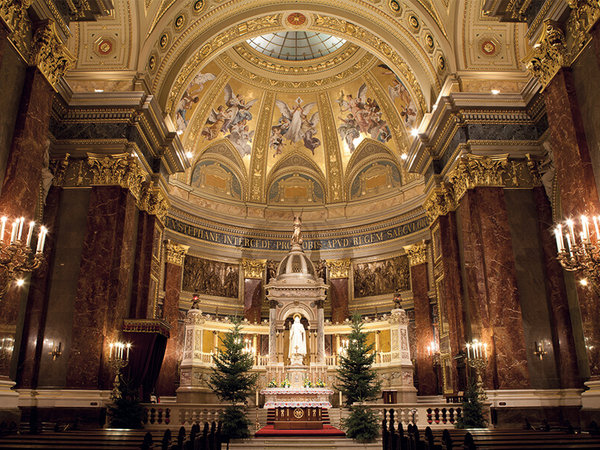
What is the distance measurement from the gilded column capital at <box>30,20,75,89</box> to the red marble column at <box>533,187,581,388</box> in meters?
12.6

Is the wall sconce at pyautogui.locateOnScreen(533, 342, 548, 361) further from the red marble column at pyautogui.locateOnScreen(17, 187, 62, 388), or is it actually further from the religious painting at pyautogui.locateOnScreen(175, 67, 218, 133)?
the religious painting at pyautogui.locateOnScreen(175, 67, 218, 133)

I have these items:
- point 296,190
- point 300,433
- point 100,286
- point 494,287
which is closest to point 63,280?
point 100,286

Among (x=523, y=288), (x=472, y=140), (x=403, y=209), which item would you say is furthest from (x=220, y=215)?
(x=523, y=288)

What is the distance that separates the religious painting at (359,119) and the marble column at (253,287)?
8530 millimetres

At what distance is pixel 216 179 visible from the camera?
28062mm

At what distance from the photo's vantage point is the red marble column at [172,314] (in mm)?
20844

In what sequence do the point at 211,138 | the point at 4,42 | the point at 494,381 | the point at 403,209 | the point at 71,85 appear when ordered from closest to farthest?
1. the point at 4,42
2. the point at 494,381
3. the point at 71,85
4. the point at 403,209
5. the point at 211,138

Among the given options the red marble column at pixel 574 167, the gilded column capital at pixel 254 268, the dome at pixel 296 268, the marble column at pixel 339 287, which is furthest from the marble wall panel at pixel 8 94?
the marble column at pixel 339 287

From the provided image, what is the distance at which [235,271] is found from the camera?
26.7 meters

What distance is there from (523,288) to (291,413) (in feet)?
26.6

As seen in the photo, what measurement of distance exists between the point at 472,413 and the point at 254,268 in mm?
15991

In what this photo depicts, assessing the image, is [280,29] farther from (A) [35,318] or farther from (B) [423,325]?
(A) [35,318]

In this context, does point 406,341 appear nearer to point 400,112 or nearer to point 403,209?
point 403,209

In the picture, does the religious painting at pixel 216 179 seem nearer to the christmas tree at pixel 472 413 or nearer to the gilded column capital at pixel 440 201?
the gilded column capital at pixel 440 201
